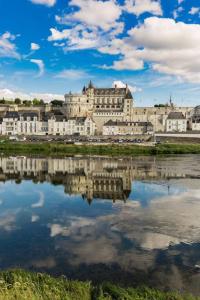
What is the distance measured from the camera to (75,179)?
27594 mm

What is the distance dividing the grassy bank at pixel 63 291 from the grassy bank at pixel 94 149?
42.9m

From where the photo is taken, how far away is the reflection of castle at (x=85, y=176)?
22583 millimetres

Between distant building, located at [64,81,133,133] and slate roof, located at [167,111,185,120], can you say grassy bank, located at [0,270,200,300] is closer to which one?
distant building, located at [64,81,133,133]

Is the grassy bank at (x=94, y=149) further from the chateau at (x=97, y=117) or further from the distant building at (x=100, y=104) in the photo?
the distant building at (x=100, y=104)


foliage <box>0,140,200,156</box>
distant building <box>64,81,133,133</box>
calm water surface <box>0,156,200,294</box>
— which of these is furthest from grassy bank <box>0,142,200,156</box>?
distant building <box>64,81,133,133</box>

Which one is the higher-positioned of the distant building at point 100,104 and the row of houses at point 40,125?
the distant building at point 100,104

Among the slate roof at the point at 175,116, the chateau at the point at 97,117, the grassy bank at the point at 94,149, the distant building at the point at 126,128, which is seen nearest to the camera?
the grassy bank at the point at 94,149

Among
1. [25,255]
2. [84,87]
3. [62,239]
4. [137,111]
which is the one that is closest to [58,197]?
[62,239]

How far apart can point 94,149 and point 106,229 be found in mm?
40822

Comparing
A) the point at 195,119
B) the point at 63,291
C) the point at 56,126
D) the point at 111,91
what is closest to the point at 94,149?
the point at 56,126

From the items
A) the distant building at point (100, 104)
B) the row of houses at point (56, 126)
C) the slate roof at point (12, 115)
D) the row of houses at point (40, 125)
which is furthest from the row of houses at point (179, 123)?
the slate roof at point (12, 115)

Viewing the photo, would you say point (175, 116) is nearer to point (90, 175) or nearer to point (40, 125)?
point (40, 125)

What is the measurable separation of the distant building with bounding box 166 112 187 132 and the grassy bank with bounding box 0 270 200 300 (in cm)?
7402

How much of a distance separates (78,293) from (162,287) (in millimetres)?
2177
